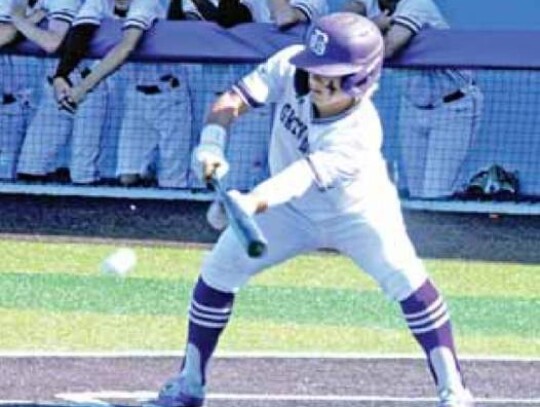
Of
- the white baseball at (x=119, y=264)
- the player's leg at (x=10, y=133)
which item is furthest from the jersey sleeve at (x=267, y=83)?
the player's leg at (x=10, y=133)

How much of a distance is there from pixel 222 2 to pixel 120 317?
391 cm

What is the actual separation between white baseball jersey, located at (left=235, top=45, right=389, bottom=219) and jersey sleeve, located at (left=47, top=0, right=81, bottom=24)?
216 inches

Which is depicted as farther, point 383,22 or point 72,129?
point 72,129

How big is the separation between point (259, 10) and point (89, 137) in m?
1.38

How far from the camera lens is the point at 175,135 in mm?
12516

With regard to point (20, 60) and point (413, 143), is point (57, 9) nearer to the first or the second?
point (20, 60)

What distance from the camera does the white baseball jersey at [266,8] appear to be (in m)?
12.2

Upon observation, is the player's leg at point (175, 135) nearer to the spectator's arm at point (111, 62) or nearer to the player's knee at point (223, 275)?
the spectator's arm at point (111, 62)

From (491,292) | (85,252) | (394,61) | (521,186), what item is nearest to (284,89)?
(491,292)

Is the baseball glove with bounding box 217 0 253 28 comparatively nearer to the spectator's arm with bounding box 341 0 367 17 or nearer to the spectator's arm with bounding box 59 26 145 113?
the spectator's arm with bounding box 59 26 145 113

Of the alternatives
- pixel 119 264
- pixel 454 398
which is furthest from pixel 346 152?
pixel 119 264

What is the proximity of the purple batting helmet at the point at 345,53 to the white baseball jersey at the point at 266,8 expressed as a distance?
5.34m

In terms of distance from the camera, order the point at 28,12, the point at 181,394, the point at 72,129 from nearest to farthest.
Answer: the point at 181,394
the point at 28,12
the point at 72,129

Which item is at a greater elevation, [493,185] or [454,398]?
[454,398]
